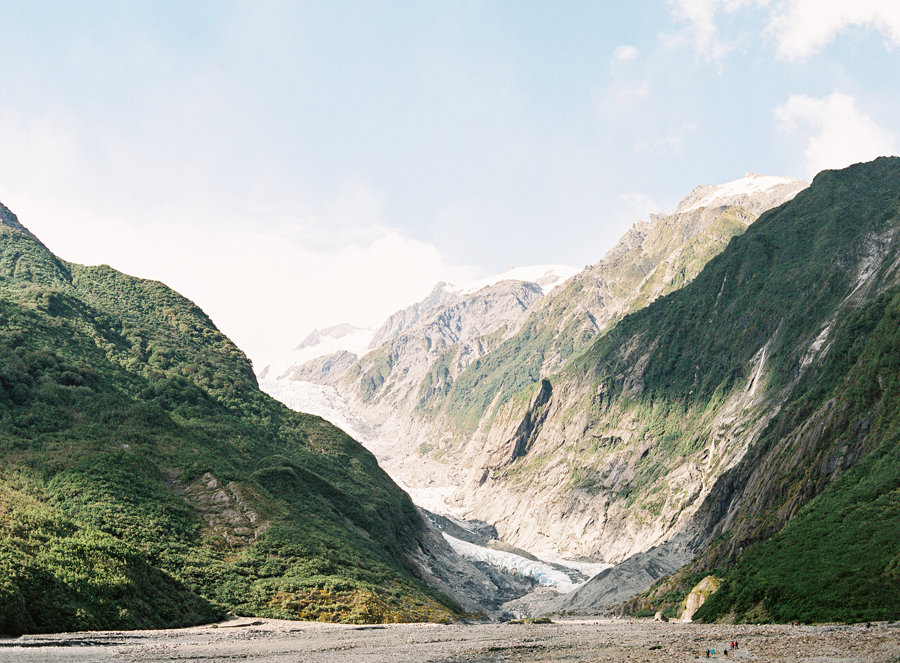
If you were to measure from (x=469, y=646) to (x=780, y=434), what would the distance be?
72.5 metres

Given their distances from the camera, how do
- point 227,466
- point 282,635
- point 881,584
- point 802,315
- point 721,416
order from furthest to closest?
point 721,416 < point 802,315 < point 227,466 < point 282,635 < point 881,584

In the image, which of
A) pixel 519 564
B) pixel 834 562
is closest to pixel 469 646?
pixel 834 562

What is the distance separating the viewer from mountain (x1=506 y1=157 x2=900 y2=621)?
52.4 m

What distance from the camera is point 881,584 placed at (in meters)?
42.6

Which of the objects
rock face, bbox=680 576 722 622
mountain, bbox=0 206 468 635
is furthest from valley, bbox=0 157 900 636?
rock face, bbox=680 576 722 622

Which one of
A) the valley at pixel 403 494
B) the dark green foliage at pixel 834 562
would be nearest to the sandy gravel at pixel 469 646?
the dark green foliage at pixel 834 562

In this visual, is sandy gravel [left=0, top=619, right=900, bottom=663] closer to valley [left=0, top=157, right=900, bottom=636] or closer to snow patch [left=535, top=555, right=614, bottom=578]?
valley [left=0, top=157, right=900, bottom=636]

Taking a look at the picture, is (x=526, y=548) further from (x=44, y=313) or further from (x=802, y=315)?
(x=44, y=313)

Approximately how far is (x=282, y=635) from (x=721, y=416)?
128m

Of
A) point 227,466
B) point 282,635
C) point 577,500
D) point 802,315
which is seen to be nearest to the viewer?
point 282,635

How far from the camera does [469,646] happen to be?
41531 mm

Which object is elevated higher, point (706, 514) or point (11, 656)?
point (706, 514)

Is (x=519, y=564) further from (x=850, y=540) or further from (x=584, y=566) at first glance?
(x=850, y=540)

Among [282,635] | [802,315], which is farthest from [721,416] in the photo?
[282,635]
